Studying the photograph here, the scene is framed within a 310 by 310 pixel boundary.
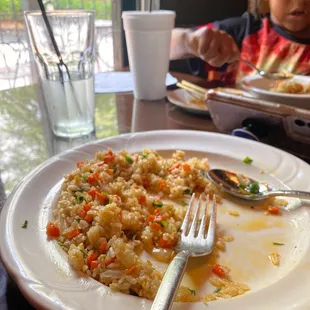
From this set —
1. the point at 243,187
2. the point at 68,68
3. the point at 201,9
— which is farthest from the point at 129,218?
the point at 201,9

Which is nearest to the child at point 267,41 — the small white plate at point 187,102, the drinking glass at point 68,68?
the small white plate at point 187,102

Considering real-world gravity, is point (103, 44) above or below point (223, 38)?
below

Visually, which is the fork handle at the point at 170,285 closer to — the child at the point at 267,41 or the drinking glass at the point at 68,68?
the drinking glass at the point at 68,68

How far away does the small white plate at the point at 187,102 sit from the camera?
46.3 inches

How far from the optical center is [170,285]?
432 millimetres

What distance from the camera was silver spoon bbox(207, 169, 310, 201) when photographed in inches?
27.0

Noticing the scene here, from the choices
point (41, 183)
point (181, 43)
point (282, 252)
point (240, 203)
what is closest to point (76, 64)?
point (41, 183)

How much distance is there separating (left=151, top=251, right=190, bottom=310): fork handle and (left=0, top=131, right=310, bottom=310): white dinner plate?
32mm

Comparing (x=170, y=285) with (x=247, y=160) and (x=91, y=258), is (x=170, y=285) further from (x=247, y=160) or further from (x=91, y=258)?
(x=247, y=160)

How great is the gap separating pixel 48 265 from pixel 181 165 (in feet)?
1.28

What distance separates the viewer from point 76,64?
40.5 inches

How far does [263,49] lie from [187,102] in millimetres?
1095

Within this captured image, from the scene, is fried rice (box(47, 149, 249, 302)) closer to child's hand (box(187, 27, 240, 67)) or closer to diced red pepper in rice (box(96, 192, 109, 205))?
diced red pepper in rice (box(96, 192, 109, 205))

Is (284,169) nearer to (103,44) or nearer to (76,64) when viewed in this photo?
(76,64)
